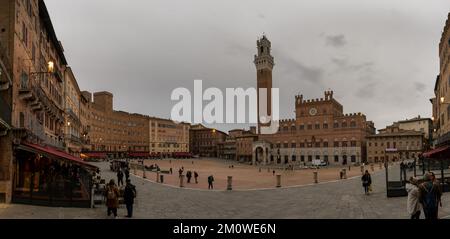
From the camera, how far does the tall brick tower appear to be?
102562 mm

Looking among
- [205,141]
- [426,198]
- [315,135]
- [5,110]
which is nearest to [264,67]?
[315,135]

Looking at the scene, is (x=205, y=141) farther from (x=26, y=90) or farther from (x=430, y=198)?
(x=430, y=198)

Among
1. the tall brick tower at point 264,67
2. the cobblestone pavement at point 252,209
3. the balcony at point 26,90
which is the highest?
the tall brick tower at point 264,67

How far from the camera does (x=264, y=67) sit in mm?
104562

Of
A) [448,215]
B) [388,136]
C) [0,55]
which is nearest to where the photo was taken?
[448,215]

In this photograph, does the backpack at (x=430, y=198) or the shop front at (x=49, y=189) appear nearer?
the backpack at (x=430, y=198)

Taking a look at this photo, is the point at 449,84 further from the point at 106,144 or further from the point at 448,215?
the point at 106,144

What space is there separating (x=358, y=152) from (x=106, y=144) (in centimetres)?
7169

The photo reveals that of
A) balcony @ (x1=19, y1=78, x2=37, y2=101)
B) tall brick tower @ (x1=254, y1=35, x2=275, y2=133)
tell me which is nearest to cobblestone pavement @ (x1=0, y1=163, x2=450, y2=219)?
balcony @ (x1=19, y1=78, x2=37, y2=101)

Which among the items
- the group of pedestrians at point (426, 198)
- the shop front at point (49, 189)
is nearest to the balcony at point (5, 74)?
the shop front at point (49, 189)

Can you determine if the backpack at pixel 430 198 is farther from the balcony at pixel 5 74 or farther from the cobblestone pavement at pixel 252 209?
the balcony at pixel 5 74

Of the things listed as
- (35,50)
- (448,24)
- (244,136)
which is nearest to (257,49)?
(244,136)

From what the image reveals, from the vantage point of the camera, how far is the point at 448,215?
11805 mm

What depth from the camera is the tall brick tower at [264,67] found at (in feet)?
336
